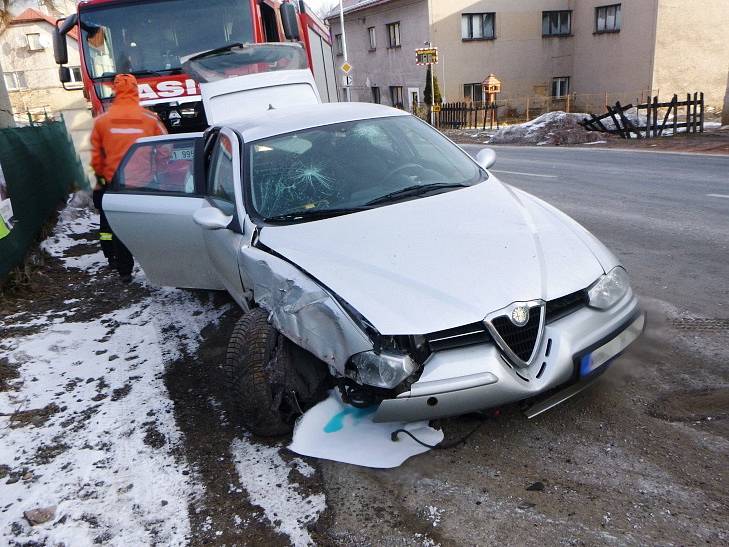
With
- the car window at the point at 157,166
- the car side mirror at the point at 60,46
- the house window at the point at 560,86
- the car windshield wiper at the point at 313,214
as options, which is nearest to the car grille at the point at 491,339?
the car windshield wiper at the point at 313,214

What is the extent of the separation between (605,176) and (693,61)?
22207 millimetres

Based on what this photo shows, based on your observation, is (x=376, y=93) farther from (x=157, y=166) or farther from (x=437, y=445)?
(x=437, y=445)

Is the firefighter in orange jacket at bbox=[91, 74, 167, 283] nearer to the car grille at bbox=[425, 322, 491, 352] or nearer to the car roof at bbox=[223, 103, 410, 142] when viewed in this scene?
the car roof at bbox=[223, 103, 410, 142]

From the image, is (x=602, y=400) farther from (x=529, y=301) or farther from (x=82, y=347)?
(x=82, y=347)

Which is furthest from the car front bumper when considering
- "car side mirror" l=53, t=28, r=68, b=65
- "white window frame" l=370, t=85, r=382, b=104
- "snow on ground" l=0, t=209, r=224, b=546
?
"white window frame" l=370, t=85, r=382, b=104

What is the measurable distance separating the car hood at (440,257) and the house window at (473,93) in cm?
3218

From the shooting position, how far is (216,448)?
333cm

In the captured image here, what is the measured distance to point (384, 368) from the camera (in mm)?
2754

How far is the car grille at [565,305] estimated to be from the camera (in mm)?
2957

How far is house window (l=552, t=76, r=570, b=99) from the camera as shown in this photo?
114 ft

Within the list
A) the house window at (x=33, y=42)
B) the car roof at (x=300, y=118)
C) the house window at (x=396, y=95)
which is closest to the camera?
the car roof at (x=300, y=118)

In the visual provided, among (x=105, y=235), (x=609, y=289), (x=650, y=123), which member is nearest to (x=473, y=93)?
(x=650, y=123)

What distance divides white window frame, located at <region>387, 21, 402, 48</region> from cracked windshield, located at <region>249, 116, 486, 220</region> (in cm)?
3403

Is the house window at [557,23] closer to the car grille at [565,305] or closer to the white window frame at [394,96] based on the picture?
the white window frame at [394,96]
